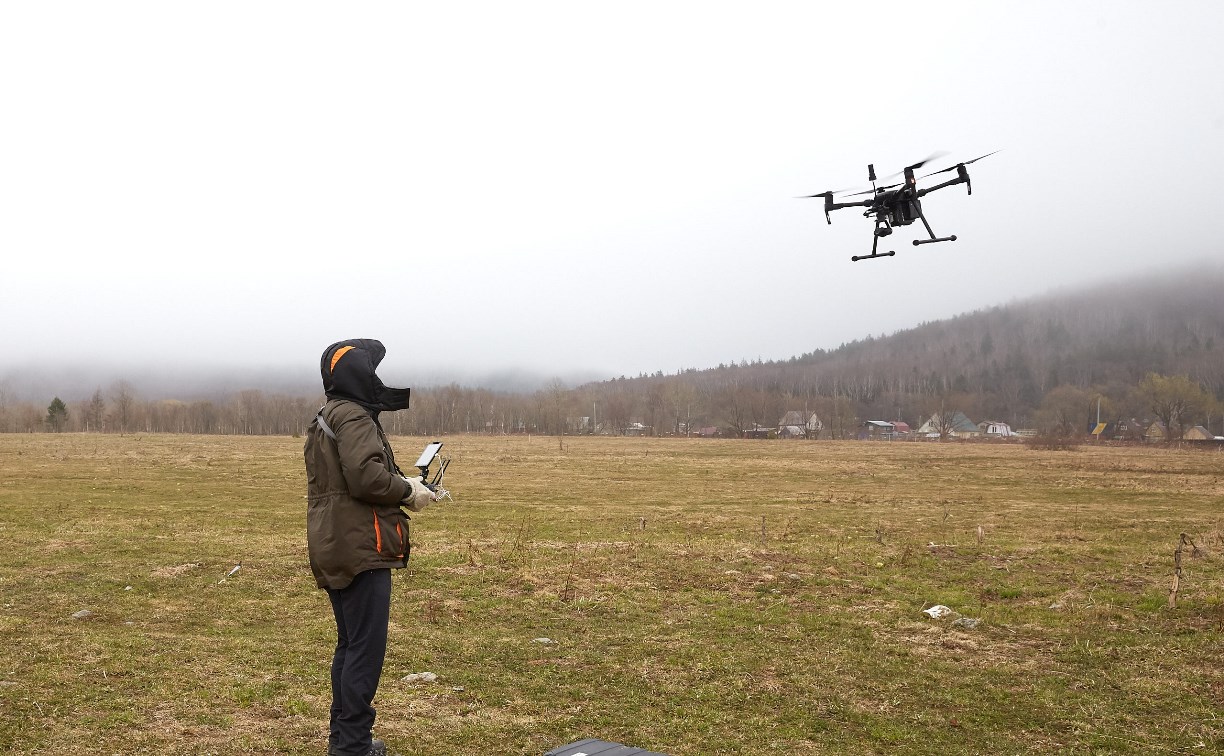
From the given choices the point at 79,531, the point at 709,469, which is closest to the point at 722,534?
the point at 79,531

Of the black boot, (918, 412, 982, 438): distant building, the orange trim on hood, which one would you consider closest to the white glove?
the orange trim on hood

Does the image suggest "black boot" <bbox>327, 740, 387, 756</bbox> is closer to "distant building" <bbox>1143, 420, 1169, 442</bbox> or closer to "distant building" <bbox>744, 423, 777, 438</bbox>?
→ "distant building" <bbox>744, 423, 777, 438</bbox>

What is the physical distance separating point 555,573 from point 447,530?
6.45 meters

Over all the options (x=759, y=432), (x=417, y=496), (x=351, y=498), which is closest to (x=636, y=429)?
(x=759, y=432)

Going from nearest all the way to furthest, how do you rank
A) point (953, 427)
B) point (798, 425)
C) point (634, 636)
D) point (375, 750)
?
point (375, 750) → point (634, 636) → point (953, 427) → point (798, 425)

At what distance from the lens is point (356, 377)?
5.60 m

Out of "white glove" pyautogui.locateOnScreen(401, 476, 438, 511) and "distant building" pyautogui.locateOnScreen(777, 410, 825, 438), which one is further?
"distant building" pyautogui.locateOnScreen(777, 410, 825, 438)

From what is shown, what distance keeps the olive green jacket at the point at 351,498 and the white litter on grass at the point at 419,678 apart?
10.1 ft

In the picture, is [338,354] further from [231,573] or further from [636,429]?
[636,429]

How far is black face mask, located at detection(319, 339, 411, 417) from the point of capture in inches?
220

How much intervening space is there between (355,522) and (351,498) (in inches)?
6.3

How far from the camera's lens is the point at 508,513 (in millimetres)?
23453

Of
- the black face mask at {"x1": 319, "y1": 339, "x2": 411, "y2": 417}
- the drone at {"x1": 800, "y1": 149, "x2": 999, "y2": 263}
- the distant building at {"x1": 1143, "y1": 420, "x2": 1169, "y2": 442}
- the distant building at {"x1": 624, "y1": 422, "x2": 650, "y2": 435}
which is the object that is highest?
the drone at {"x1": 800, "y1": 149, "x2": 999, "y2": 263}

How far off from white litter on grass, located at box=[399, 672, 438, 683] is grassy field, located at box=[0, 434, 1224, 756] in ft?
0.43
